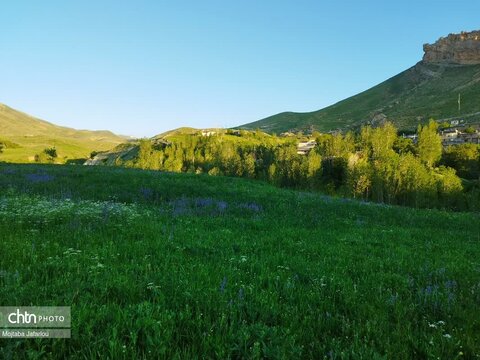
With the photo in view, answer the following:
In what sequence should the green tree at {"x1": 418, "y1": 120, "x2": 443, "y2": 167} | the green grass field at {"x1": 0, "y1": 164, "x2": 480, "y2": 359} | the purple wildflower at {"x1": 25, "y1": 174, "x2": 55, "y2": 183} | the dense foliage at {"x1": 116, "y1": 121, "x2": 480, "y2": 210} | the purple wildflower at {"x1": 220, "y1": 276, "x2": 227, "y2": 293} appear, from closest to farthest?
the green grass field at {"x1": 0, "y1": 164, "x2": 480, "y2": 359} < the purple wildflower at {"x1": 220, "y1": 276, "x2": 227, "y2": 293} < the purple wildflower at {"x1": 25, "y1": 174, "x2": 55, "y2": 183} < the dense foliage at {"x1": 116, "y1": 121, "x2": 480, "y2": 210} < the green tree at {"x1": 418, "y1": 120, "x2": 443, "y2": 167}

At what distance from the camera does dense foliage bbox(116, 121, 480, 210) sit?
86625 mm

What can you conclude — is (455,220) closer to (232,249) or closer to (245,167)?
(232,249)

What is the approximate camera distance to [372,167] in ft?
350

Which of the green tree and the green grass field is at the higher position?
the green tree

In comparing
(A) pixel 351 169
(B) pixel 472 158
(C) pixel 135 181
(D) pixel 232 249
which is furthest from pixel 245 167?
(D) pixel 232 249

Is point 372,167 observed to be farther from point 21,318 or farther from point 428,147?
point 21,318

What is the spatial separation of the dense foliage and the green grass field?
84.9 meters
